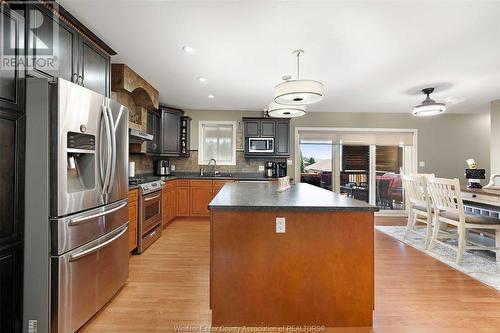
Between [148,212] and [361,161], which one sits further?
[361,161]

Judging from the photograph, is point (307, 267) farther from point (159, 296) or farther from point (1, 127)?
point (1, 127)

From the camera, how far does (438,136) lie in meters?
5.71

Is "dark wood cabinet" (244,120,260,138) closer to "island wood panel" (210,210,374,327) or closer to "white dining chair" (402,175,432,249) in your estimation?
"white dining chair" (402,175,432,249)

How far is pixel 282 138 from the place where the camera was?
532cm

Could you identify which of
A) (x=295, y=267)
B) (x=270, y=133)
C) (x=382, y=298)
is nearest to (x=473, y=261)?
(x=382, y=298)

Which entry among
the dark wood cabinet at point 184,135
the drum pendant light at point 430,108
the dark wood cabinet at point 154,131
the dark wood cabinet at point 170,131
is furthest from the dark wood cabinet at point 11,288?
the drum pendant light at point 430,108

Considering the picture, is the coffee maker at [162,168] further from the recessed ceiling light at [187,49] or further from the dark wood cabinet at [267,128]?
the recessed ceiling light at [187,49]

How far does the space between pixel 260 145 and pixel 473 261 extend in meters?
3.82

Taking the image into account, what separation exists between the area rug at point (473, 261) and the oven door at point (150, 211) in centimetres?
381

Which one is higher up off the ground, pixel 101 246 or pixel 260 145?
pixel 260 145

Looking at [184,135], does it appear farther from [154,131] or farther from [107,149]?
[107,149]

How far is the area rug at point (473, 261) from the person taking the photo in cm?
255

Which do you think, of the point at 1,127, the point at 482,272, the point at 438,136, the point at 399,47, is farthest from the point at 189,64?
the point at 438,136

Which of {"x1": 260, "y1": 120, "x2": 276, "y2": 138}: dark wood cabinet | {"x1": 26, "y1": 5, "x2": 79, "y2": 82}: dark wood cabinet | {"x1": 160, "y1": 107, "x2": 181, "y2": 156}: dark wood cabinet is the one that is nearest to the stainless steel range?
{"x1": 160, "y1": 107, "x2": 181, "y2": 156}: dark wood cabinet
